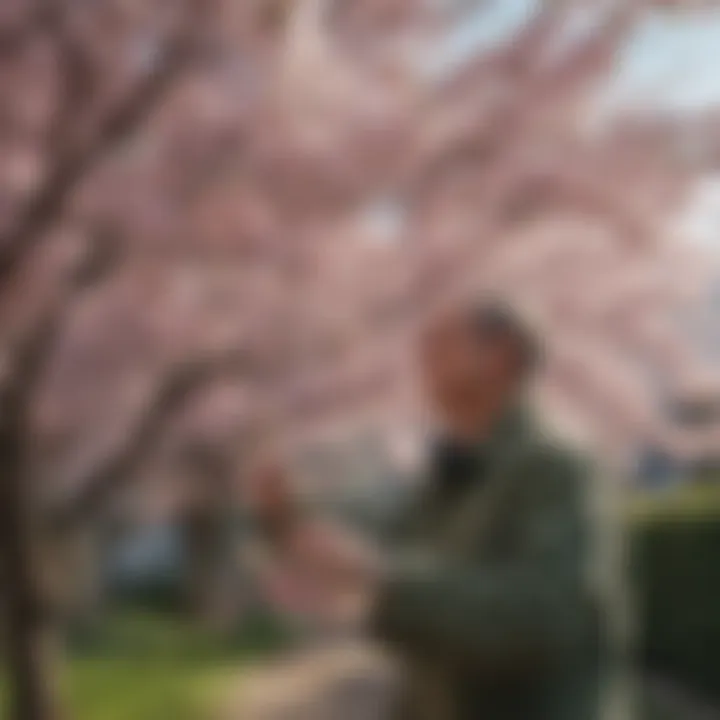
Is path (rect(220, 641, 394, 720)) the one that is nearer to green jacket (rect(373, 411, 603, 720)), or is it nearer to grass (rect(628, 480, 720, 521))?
green jacket (rect(373, 411, 603, 720))

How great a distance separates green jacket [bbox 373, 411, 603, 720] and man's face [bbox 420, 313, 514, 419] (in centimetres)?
3

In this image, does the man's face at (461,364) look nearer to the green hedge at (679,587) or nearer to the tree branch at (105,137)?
the green hedge at (679,587)

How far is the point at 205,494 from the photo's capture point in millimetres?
939

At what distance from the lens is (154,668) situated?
926 mm

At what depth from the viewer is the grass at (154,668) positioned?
923mm

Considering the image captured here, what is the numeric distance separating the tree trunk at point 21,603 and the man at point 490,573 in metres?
0.16

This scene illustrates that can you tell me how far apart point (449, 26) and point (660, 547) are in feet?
1.25

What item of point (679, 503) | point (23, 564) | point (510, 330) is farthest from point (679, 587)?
point (23, 564)

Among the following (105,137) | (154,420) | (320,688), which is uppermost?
(105,137)

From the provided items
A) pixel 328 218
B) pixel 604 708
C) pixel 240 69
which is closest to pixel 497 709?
pixel 604 708

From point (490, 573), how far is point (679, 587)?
0.48ft

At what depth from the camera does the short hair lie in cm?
95

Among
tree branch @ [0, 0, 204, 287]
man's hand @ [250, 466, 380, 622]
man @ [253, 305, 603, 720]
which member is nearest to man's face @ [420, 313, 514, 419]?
man @ [253, 305, 603, 720]

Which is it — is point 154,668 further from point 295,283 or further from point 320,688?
point 295,283
